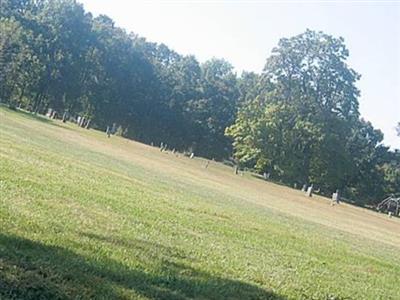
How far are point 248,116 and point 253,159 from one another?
18.2ft

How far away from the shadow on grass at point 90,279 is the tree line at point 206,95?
70.4 metres

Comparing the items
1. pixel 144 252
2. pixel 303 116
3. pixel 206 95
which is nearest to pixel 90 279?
pixel 144 252

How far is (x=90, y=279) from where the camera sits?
300 inches

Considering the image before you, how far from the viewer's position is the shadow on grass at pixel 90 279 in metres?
6.90

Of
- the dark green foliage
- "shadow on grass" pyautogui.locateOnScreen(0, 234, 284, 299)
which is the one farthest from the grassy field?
the dark green foliage

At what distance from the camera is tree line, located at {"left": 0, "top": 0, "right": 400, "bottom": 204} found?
8094 centimetres

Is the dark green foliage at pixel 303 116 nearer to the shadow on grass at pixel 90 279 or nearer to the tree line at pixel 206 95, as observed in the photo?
the tree line at pixel 206 95

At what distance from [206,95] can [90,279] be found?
100898mm

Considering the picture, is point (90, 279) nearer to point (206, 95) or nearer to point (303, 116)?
point (303, 116)

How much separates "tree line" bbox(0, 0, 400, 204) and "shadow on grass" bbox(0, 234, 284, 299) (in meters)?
70.4

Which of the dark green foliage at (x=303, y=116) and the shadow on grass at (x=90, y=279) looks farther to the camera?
the dark green foliage at (x=303, y=116)

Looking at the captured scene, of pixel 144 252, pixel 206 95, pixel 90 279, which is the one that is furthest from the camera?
pixel 206 95

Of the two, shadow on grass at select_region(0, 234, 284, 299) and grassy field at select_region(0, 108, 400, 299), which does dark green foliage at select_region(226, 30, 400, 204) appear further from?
shadow on grass at select_region(0, 234, 284, 299)

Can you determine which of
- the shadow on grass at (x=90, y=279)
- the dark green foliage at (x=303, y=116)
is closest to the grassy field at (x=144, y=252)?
the shadow on grass at (x=90, y=279)
